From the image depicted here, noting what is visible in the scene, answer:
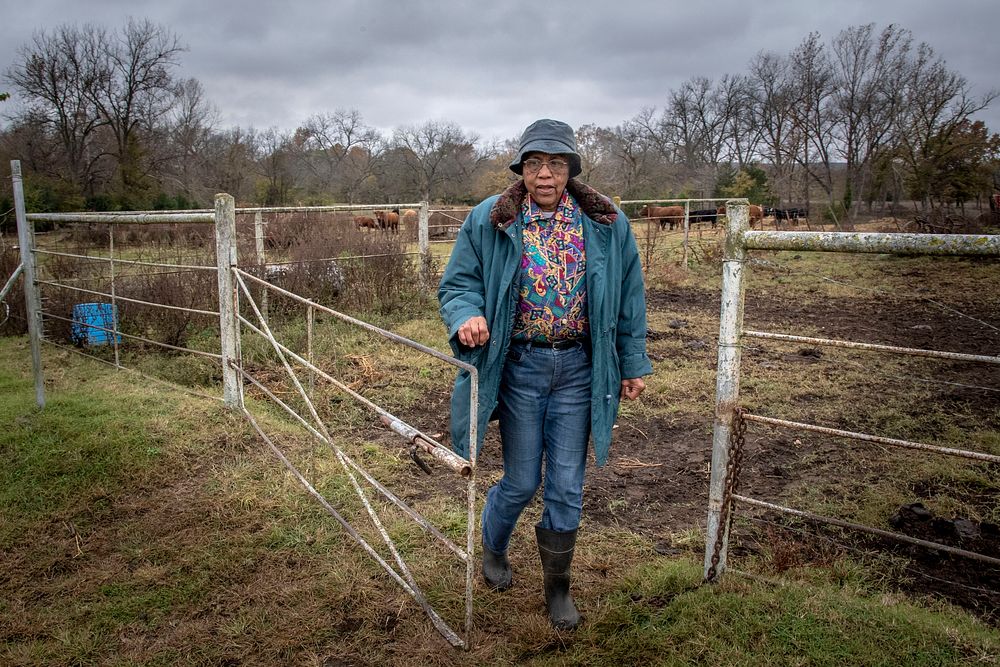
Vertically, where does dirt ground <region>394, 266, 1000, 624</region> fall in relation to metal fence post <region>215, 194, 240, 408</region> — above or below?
below

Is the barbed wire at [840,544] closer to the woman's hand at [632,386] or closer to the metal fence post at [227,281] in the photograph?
the woman's hand at [632,386]

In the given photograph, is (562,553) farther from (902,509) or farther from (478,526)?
(902,509)

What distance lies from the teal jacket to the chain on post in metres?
0.38

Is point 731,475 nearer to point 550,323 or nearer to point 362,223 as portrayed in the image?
point 550,323

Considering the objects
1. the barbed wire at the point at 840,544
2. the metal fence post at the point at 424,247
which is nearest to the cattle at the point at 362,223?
the metal fence post at the point at 424,247

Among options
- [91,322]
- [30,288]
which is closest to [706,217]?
[91,322]

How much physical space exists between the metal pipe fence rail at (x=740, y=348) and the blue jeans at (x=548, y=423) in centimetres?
50

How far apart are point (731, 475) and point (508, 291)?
108 cm

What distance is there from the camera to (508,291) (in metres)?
2.39

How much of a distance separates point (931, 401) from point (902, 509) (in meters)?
2.48

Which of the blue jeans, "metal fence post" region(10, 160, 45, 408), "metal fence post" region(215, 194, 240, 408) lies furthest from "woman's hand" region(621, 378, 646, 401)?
"metal fence post" region(10, 160, 45, 408)

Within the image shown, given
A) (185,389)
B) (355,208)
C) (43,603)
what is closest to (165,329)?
(185,389)

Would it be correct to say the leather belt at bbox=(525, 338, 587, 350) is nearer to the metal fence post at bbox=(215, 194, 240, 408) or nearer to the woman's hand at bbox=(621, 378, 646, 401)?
the woman's hand at bbox=(621, 378, 646, 401)

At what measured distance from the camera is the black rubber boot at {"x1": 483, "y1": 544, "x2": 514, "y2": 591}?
2.84 meters
